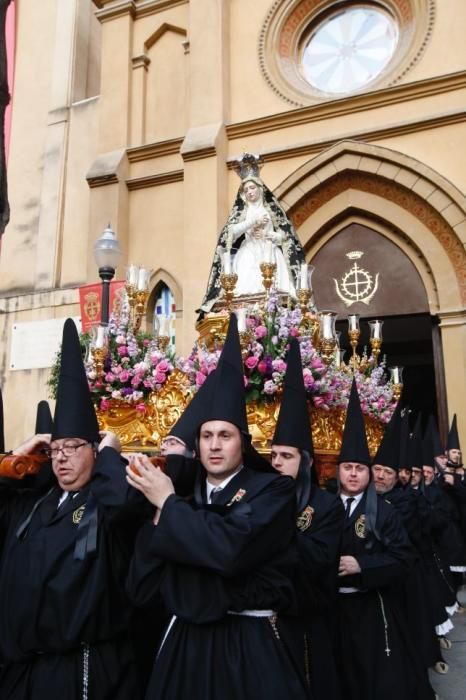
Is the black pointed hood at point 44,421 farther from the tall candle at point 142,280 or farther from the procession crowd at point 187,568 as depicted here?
the tall candle at point 142,280

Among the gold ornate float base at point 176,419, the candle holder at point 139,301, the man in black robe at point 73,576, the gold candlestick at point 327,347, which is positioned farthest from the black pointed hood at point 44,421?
Result: the candle holder at point 139,301

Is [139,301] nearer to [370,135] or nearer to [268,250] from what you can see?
[268,250]

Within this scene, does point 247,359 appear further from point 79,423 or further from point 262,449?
point 79,423

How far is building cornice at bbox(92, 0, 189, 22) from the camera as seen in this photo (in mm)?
15414

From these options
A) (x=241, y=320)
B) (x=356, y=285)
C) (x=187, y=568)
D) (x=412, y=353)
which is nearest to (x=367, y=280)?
(x=356, y=285)

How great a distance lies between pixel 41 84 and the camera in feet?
58.5

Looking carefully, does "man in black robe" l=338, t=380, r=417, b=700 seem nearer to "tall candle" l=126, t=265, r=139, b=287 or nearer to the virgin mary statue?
the virgin mary statue

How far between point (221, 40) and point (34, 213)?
663 centimetres

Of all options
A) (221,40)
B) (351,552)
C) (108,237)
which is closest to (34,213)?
(221,40)

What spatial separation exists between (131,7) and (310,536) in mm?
15442

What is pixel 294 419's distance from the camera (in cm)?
370

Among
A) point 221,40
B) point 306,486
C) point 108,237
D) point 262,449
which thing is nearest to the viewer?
point 306,486

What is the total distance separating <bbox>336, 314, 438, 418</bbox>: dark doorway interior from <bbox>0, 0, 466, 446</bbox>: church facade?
0.51 ft

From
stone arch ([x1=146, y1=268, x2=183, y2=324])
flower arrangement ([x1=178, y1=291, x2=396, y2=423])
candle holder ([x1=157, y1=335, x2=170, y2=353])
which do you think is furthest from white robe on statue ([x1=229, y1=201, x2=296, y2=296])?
stone arch ([x1=146, y1=268, x2=183, y2=324])
